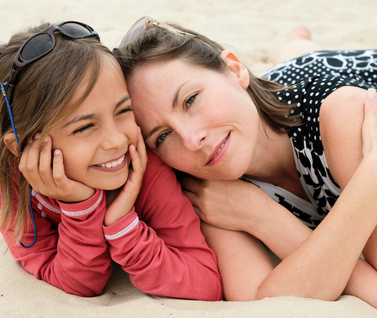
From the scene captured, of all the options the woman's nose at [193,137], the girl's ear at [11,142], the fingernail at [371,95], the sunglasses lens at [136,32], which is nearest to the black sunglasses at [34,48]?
the girl's ear at [11,142]

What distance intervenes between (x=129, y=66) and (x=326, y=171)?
1.14 m

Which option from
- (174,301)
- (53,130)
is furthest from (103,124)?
(174,301)

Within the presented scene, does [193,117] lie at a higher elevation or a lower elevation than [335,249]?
higher

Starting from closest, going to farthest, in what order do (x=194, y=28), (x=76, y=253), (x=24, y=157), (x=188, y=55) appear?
(x=24, y=157), (x=76, y=253), (x=188, y=55), (x=194, y=28)

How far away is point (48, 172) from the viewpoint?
6.31 ft

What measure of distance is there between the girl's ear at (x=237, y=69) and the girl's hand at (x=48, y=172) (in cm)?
96

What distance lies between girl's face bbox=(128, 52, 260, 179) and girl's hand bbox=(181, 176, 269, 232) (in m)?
0.22

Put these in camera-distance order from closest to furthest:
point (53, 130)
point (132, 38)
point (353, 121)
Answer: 1. point (53, 130)
2. point (353, 121)
3. point (132, 38)

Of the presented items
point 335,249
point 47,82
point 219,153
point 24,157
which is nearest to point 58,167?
point 24,157

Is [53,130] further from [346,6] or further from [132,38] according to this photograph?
[346,6]

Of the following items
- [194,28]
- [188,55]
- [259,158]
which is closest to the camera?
[188,55]

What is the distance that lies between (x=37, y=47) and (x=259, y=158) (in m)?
1.28

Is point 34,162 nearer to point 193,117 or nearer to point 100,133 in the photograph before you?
point 100,133

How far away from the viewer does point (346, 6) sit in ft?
19.9
